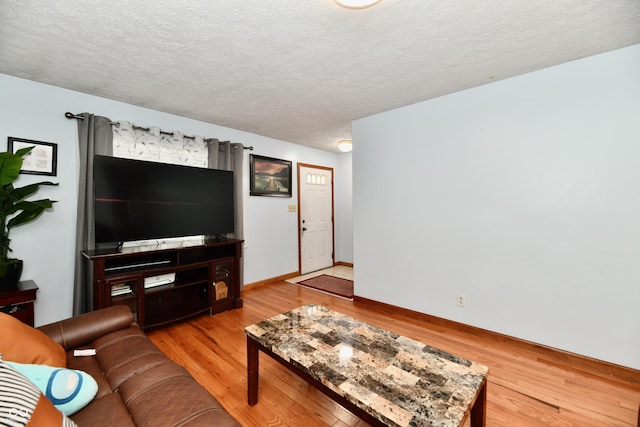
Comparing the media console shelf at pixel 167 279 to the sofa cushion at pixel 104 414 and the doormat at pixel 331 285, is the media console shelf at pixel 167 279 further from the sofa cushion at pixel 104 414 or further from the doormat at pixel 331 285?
the sofa cushion at pixel 104 414

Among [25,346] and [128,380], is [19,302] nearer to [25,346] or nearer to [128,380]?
[25,346]

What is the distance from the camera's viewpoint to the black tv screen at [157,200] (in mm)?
2602

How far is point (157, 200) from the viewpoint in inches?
115

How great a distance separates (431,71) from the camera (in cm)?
232

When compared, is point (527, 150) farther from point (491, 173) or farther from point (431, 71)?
point (431, 71)

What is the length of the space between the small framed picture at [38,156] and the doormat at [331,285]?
133 inches

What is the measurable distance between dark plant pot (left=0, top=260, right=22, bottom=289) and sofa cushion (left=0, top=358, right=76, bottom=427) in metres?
1.86

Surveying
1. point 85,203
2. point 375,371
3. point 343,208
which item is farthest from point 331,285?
point 85,203

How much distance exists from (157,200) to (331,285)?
2.81 meters

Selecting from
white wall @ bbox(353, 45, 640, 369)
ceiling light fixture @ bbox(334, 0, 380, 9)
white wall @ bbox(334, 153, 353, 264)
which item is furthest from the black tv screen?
white wall @ bbox(334, 153, 353, 264)

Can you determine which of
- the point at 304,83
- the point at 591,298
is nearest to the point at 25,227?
the point at 304,83

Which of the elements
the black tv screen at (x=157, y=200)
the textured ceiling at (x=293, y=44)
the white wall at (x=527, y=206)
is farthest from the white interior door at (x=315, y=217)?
the textured ceiling at (x=293, y=44)

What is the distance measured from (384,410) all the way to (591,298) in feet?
7.39

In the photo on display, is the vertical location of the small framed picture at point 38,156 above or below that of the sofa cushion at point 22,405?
above
